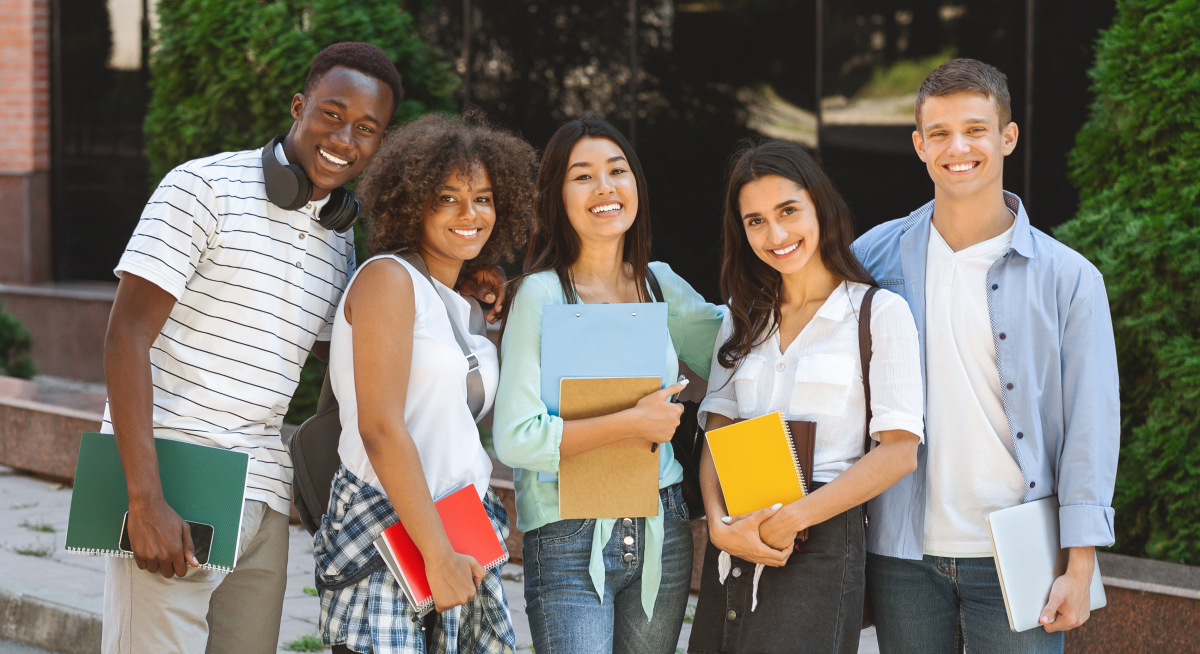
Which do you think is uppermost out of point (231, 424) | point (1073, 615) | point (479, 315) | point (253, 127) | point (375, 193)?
point (253, 127)

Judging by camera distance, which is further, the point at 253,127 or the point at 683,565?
the point at 253,127

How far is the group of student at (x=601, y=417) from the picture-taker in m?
2.51

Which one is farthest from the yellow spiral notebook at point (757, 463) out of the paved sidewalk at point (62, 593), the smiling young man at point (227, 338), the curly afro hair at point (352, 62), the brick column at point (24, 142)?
the brick column at point (24, 142)

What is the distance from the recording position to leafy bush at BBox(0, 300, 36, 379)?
9.00 meters

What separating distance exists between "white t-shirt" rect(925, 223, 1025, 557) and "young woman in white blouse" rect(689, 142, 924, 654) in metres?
0.15

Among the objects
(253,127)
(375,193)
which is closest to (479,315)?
(375,193)

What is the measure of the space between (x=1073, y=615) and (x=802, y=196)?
1197 millimetres

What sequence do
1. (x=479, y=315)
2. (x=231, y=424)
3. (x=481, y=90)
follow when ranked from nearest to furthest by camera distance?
(x=231, y=424) → (x=479, y=315) → (x=481, y=90)

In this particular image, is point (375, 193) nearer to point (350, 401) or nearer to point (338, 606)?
point (350, 401)

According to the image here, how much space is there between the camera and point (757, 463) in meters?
2.54

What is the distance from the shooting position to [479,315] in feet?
9.38

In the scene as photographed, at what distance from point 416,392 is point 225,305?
0.56 metres

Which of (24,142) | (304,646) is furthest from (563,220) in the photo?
(24,142)

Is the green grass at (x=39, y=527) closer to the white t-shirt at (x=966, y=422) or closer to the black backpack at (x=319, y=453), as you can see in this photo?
the black backpack at (x=319, y=453)
